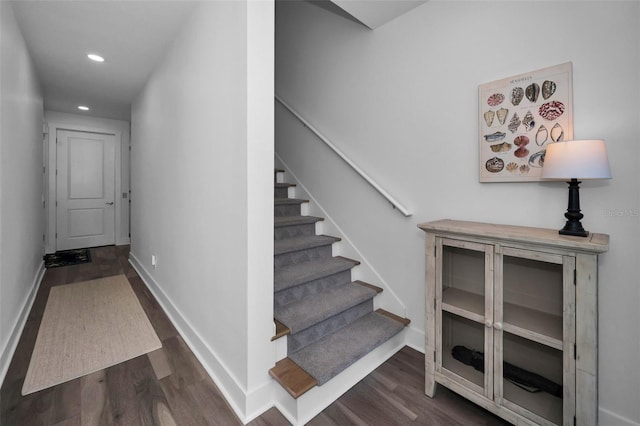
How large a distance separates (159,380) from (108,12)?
102 inches

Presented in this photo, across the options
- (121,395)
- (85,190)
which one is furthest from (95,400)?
(85,190)

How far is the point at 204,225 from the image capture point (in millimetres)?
1837

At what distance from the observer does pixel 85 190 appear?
16.8 ft

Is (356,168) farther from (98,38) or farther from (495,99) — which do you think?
(98,38)

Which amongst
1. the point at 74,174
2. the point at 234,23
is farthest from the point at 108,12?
the point at 74,174

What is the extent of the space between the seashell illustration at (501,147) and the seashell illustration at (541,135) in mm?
133

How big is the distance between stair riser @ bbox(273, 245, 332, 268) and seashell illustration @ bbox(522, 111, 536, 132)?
65.9 inches

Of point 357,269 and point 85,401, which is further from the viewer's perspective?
point 357,269

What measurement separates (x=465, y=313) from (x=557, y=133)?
106 centimetres

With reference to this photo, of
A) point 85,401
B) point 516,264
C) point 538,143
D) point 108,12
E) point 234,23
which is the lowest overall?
point 85,401

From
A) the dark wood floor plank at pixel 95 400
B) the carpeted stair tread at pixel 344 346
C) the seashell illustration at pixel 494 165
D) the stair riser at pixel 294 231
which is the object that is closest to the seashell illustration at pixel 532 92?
the seashell illustration at pixel 494 165

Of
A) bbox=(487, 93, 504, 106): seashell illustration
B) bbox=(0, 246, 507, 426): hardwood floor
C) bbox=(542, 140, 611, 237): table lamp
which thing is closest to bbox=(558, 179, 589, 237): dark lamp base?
bbox=(542, 140, 611, 237): table lamp

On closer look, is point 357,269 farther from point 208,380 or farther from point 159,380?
point 159,380

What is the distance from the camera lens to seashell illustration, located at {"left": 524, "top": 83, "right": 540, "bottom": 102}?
4.86ft
